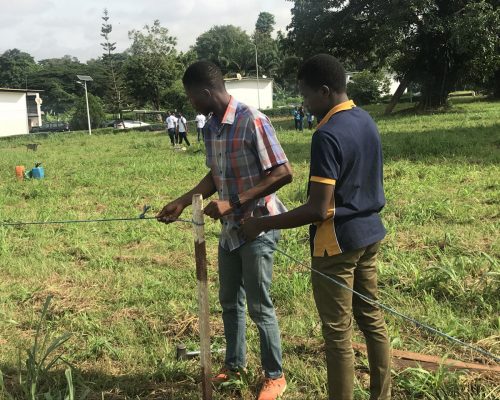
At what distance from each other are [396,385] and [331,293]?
1022 millimetres

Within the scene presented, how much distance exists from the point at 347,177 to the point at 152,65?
48.0 metres

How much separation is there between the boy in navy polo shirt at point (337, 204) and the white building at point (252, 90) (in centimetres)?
4635

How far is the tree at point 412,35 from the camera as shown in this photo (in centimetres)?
2109

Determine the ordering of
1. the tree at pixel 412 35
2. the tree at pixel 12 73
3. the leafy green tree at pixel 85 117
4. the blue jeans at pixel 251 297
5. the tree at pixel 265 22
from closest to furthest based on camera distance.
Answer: the blue jeans at pixel 251 297 < the tree at pixel 412 35 < the leafy green tree at pixel 85 117 < the tree at pixel 12 73 < the tree at pixel 265 22

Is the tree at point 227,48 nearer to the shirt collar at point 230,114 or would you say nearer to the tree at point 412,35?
the tree at point 412,35

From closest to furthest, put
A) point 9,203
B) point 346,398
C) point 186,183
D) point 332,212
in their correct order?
point 332,212 < point 346,398 < point 9,203 < point 186,183

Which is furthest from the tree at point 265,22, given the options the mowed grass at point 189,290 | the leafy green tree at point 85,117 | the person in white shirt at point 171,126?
the mowed grass at point 189,290

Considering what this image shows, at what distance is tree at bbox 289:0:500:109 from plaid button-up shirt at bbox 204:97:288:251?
2085cm

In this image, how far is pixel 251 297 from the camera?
2.58 metres

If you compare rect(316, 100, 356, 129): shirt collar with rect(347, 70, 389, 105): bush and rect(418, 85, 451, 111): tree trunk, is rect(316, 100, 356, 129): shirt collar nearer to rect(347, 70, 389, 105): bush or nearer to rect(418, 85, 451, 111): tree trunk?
rect(418, 85, 451, 111): tree trunk

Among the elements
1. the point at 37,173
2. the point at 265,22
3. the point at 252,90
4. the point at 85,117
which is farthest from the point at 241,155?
the point at 265,22

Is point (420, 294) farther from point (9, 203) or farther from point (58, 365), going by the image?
point (9, 203)

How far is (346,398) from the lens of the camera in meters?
2.30

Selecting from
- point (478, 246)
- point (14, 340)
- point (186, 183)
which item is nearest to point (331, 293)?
point (14, 340)
